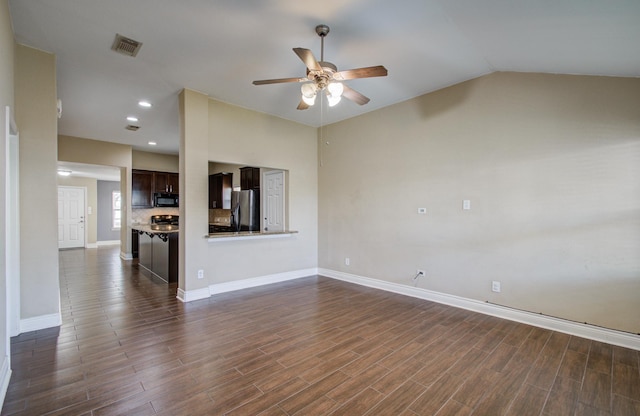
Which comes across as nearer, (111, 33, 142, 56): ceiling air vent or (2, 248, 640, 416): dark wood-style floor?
(2, 248, 640, 416): dark wood-style floor

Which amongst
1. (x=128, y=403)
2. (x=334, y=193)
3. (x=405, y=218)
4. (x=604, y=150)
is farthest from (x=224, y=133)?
(x=604, y=150)

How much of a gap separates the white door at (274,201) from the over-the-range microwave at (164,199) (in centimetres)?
380

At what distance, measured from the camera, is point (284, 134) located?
5.30m

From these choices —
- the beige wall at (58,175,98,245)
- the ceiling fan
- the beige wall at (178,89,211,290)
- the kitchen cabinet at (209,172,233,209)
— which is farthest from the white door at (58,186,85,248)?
the ceiling fan

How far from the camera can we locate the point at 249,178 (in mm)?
6824

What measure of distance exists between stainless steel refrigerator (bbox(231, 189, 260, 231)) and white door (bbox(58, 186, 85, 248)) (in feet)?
23.4

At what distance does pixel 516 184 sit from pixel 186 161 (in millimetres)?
4291

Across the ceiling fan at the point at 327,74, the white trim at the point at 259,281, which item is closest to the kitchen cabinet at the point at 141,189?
the white trim at the point at 259,281

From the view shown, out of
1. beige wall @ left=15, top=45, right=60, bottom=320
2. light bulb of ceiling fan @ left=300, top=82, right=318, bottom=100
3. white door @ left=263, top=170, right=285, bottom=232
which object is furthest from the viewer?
white door @ left=263, top=170, right=285, bottom=232

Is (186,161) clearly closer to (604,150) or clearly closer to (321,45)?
(321,45)

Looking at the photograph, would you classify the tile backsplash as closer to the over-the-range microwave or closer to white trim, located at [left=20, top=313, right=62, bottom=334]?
the over-the-range microwave

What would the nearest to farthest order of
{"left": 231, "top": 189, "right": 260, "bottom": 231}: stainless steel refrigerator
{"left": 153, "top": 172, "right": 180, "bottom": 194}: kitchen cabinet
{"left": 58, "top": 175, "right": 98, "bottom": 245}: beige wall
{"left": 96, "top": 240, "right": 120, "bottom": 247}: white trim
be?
{"left": 231, "top": 189, "right": 260, "bottom": 231}: stainless steel refrigerator, {"left": 153, "top": 172, "right": 180, "bottom": 194}: kitchen cabinet, {"left": 58, "top": 175, "right": 98, "bottom": 245}: beige wall, {"left": 96, "top": 240, "right": 120, "bottom": 247}: white trim

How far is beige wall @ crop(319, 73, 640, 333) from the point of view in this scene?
2.79 metres

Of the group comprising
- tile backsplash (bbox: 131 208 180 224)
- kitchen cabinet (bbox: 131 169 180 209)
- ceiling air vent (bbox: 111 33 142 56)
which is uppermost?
ceiling air vent (bbox: 111 33 142 56)
